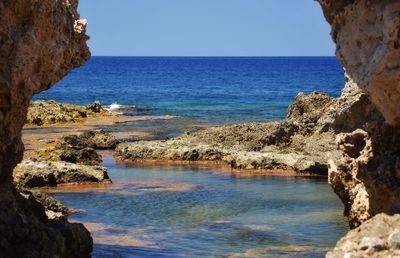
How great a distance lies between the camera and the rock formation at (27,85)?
13484 mm

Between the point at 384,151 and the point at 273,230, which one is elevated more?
the point at 384,151

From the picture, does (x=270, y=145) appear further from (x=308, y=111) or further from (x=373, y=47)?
(x=373, y=47)

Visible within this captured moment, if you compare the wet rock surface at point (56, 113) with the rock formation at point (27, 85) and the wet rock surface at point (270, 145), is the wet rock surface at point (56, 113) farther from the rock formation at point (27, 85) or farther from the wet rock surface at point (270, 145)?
the rock formation at point (27, 85)

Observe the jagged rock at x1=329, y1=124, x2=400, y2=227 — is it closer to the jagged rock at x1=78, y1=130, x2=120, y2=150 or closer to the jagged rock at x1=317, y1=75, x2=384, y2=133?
the jagged rock at x1=317, y1=75, x2=384, y2=133

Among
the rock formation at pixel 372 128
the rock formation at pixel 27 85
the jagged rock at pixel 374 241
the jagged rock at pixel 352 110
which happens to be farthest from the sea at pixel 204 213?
the jagged rock at pixel 374 241

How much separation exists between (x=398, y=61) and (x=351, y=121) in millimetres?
11541

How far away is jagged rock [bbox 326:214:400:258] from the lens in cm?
1167

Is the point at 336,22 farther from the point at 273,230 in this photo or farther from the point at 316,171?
the point at 316,171

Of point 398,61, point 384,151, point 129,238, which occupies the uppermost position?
point 398,61

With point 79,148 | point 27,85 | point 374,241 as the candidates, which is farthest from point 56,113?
point 374,241

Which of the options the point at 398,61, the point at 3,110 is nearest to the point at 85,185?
the point at 3,110

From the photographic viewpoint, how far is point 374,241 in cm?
1181

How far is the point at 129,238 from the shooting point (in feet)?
63.2

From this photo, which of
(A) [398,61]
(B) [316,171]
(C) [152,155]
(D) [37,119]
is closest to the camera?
(A) [398,61]
